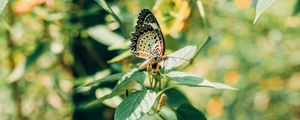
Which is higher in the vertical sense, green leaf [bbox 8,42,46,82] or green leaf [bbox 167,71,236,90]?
green leaf [bbox 167,71,236,90]

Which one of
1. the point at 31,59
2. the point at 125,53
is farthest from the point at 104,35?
the point at 125,53

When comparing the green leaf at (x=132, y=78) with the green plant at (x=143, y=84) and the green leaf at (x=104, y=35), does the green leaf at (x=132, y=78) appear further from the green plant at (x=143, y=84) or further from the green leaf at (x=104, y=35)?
the green leaf at (x=104, y=35)

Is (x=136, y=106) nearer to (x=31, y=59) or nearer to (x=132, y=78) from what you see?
(x=132, y=78)

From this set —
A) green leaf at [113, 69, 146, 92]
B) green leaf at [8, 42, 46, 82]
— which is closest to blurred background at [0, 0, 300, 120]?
green leaf at [8, 42, 46, 82]

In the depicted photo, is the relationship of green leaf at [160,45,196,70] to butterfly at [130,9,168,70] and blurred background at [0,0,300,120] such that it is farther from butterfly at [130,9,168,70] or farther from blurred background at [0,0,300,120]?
blurred background at [0,0,300,120]

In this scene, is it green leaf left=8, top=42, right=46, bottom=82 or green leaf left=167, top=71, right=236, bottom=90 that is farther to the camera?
green leaf left=8, top=42, right=46, bottom=82

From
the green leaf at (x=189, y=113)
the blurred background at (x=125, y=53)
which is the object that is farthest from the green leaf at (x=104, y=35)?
the green leaf at (x=189, y=113)

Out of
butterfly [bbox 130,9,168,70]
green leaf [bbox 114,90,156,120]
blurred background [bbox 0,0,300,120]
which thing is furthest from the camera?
blurred background [bbox 0,0,300,120]
